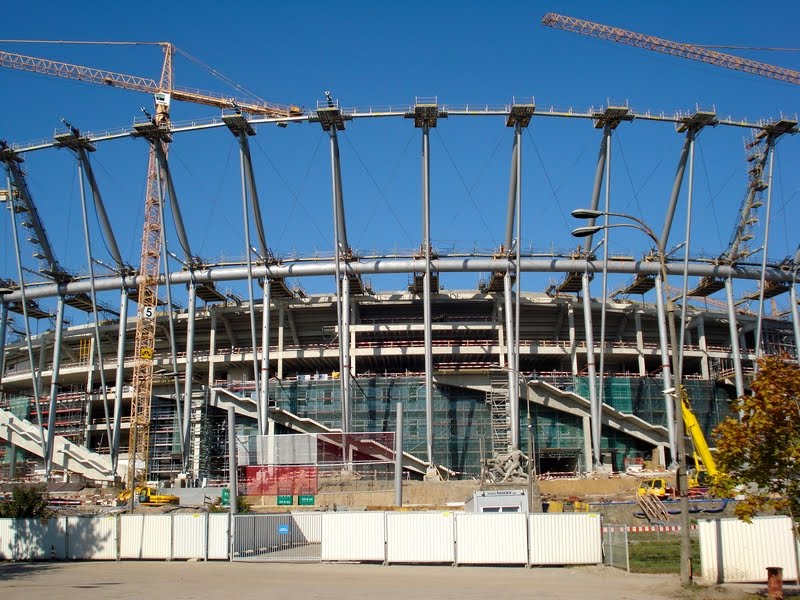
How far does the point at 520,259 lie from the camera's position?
5466cm

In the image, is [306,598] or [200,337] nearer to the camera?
[306,598]

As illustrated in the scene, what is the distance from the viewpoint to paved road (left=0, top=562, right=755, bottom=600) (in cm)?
1925

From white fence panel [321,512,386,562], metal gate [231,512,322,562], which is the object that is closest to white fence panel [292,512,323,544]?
metal gate [231,512,322,562]

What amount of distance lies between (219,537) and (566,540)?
12.1m

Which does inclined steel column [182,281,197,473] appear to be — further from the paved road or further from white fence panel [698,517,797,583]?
white fence panel [698,517,797,583]

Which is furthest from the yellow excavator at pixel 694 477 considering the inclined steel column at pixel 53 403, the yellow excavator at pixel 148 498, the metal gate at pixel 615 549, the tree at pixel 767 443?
the inclined steel column at pixel 53 403

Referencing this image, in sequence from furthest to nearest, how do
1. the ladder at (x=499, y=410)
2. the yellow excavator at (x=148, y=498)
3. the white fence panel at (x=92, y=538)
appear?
the ladder at (x=499, y=410) < the yellow excavator at (x=148, y=498) < the white fence panel at (x=92, y=538)

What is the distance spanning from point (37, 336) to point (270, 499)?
38822 mm

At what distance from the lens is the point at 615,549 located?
79.4ft

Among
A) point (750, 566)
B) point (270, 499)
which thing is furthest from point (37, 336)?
point (750, 566)

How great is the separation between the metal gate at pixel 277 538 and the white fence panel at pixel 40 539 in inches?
282

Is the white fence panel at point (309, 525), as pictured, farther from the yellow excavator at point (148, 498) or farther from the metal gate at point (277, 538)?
the yellow excavator at point (148, 498)

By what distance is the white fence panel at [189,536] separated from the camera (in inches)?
1093

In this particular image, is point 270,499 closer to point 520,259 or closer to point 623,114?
point 520,259
